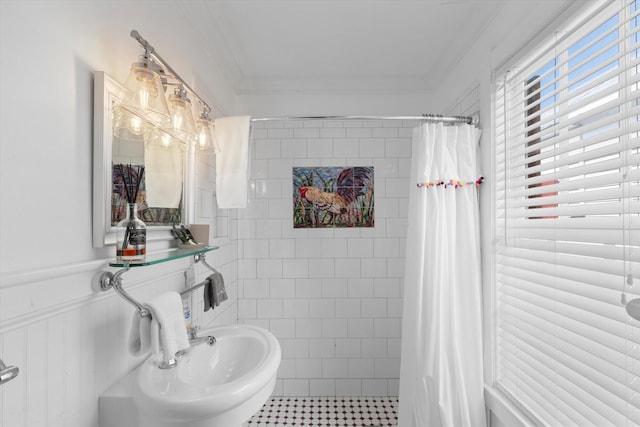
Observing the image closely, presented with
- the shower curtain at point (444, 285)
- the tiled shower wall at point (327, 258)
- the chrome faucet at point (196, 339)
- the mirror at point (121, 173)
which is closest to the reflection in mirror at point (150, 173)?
the mirror at point (121, 173)

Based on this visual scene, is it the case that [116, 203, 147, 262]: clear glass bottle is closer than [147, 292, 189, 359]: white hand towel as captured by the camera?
Yes

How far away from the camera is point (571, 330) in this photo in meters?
1.10

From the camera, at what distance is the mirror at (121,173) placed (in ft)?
3.22

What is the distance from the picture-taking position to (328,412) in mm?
2305

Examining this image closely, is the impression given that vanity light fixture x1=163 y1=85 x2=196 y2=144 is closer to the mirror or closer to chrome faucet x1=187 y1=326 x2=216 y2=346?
the mirror

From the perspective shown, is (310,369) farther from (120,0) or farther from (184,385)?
(120,0)

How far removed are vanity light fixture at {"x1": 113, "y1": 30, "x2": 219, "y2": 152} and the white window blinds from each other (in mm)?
1450

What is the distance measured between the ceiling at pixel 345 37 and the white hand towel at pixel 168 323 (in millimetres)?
1396

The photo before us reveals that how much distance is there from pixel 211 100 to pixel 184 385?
64.5 inches

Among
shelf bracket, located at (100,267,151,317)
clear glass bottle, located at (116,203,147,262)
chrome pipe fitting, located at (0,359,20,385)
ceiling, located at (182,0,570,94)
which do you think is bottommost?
chrome pipe fitting, located at (0,359,20,385)

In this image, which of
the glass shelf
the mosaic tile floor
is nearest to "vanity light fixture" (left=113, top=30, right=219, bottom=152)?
the glass shelf

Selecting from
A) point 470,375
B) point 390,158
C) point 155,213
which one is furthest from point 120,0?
point 470,375

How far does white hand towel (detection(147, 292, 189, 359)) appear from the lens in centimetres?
110

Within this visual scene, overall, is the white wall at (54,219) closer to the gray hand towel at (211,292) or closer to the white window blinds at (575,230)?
the gray hand towel at (211,292)
